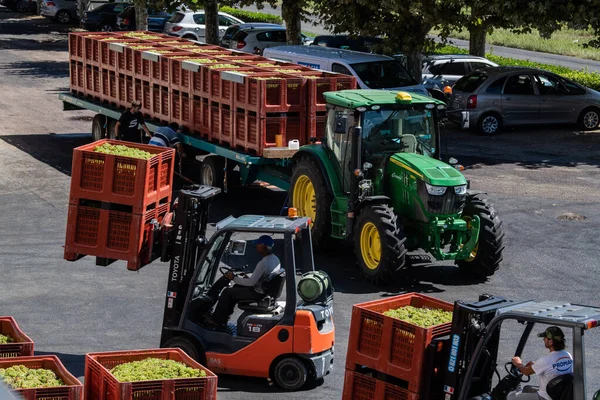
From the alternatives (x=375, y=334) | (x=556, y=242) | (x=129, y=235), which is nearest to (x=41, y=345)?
(x=129, y=235)

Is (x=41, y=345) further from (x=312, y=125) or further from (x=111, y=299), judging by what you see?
(x=312, y=125)

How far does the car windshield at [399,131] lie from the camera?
1577 cm

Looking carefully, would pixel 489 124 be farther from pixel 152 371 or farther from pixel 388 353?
pixel 152 371

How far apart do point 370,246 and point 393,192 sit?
2.78ft

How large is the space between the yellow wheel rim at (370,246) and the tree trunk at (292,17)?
1566cm

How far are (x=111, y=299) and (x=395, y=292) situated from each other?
12.7ft

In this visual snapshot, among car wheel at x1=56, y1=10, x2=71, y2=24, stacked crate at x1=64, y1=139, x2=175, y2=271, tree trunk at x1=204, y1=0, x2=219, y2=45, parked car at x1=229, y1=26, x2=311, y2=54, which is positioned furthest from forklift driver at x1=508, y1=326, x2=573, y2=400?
car wheel at x1=56, y1=10, x2=71, y2=24

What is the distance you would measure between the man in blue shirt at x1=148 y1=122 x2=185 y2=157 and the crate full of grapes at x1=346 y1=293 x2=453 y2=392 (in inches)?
404

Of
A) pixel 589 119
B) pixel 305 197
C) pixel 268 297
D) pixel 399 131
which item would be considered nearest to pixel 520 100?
pixel 589 119

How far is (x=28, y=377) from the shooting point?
8.85 m

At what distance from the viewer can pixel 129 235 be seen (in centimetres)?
1210

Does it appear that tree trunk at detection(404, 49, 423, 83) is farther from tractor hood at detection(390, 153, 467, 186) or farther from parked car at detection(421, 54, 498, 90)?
tractor hood at detection(390, 153, 467, 186)

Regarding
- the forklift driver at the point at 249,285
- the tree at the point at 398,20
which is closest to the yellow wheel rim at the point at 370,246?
the forklift driver at the point at 249,285

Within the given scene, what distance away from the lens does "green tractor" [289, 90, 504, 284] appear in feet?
49.3
